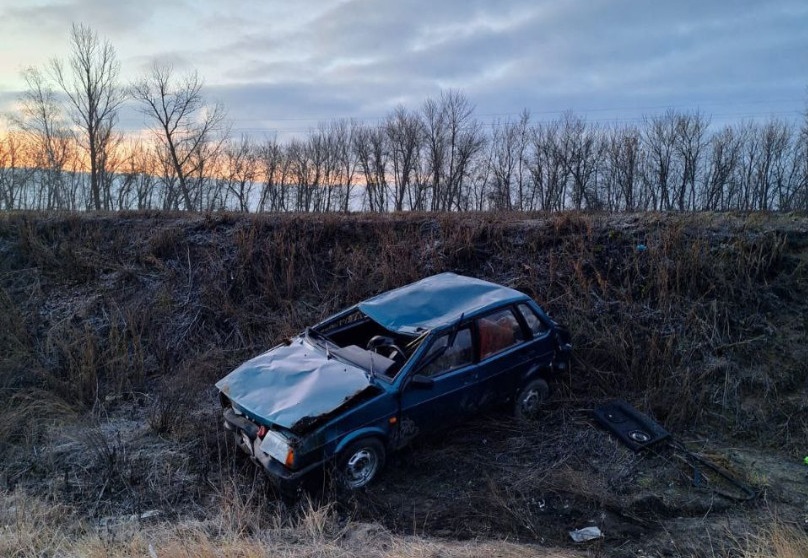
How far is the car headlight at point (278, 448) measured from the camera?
4188 mm

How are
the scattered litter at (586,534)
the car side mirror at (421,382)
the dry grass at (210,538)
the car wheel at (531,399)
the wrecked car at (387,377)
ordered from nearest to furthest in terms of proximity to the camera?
1. the dry grass at (210,538)
2. the scattered litter at (586,534)
3. the wrecked car at (387,377)
4. the car side mirror at (421,382)
5. the car wheel at (531,399)

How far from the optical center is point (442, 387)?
200 inches

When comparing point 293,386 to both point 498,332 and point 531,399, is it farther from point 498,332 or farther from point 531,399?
point 531,399

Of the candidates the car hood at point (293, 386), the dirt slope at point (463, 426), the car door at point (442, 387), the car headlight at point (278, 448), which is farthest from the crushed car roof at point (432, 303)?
the car headlight at point (278, 448)

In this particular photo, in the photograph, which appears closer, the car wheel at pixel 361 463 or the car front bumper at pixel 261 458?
the car front bumper at pixel 261 458

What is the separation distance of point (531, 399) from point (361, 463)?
246 centimetres

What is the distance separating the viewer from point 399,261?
9.42 meters

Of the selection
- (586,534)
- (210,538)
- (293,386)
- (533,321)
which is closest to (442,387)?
(293,386)

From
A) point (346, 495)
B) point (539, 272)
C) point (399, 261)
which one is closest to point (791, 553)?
point (346, 495)

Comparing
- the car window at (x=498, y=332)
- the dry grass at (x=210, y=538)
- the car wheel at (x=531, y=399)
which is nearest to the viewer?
the dry grass at (x=210, y=538)

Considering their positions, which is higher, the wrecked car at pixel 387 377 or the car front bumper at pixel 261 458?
the wrecked car at pixel 387 377

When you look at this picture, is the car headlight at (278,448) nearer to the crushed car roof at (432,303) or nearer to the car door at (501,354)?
the crushed car roof at (432,303)

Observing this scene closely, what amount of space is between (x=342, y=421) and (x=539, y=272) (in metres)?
5.41

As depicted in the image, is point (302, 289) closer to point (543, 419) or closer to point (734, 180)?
point (543, 419)
